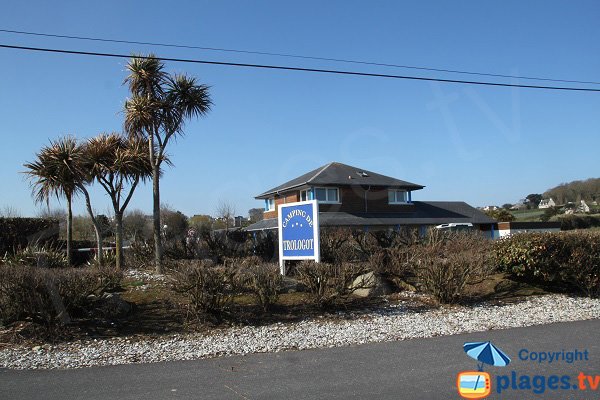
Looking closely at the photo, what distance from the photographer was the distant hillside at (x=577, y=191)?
78375 mm

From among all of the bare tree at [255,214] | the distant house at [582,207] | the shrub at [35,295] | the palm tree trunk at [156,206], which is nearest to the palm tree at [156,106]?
the palm tree trunk at [156,206]

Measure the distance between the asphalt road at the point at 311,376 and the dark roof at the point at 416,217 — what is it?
86.2ft

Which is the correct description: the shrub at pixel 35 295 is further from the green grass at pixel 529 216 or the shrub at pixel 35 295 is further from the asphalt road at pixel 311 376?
the green grass at pixel 529 216

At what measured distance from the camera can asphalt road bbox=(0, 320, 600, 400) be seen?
6.25 metres

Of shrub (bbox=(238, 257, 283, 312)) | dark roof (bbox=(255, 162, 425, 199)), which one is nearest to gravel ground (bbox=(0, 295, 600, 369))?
shrub (bbox=(238, 257, 283, 312))

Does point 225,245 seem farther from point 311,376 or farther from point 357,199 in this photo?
point 357,199

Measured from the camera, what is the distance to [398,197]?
1682 inches

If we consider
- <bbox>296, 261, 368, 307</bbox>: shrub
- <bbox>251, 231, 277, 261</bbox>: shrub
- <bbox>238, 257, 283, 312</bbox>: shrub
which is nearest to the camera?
<bbox>238, 257, 283, 312</bbox>: shrub

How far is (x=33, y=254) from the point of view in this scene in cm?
1478

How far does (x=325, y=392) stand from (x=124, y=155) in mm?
12175

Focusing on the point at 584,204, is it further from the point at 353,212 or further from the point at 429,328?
the point at 429,328

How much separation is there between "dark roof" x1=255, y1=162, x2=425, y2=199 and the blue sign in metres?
23.2

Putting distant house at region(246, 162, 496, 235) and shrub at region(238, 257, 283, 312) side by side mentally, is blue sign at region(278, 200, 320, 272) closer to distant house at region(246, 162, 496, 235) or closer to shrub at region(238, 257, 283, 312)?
shrub at region(238, 257, 283, 312)

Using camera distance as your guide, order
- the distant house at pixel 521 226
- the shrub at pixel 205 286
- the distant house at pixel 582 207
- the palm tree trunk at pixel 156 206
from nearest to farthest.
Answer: the shrub at pixel 205 286 → the palm tree trunk at pixel 156 206 → the distant house at pixel 521 226 → the distant house at pixel 582 207
